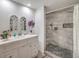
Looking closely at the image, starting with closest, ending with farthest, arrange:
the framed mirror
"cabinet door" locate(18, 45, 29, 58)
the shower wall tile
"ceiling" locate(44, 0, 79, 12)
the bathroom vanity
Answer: the bathroom vanity < "cabinet door" locate(18, 45, 29, 58) < "ceiling" locate(44, 0, 79, 12) < the framed mirror < the shower wall tile

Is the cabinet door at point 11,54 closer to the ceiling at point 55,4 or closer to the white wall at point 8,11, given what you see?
the white wall at point 8,11

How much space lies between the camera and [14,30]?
6.07 feet

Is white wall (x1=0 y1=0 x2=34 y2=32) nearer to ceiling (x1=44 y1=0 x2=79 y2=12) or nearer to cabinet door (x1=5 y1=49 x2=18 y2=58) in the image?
cabinet door (x1=5 y1=49 x2=18 y2=58)

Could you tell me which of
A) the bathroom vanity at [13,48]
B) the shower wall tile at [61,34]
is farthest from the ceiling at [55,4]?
the bathroom vanity at [13,48]

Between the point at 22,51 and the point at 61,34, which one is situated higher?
the point at 61,34

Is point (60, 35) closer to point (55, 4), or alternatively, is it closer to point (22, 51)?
point (55, 4)

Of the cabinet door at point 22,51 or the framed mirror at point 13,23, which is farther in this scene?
the framed mirror at point 13,23

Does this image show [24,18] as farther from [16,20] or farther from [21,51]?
[21,51]

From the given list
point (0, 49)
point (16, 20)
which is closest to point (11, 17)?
point (16, 20)

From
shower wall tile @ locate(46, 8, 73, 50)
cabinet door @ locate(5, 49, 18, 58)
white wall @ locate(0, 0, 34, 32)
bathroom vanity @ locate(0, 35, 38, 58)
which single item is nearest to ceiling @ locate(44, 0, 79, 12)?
shower wall tile @ locate(46, 8, 73, 50)

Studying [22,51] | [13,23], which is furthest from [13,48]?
[13,23]

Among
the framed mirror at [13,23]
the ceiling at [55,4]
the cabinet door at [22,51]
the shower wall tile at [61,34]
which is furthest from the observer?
the shower wall tile at [61,34]

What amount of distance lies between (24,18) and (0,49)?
122cm

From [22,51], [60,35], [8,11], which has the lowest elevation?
[22,51]
